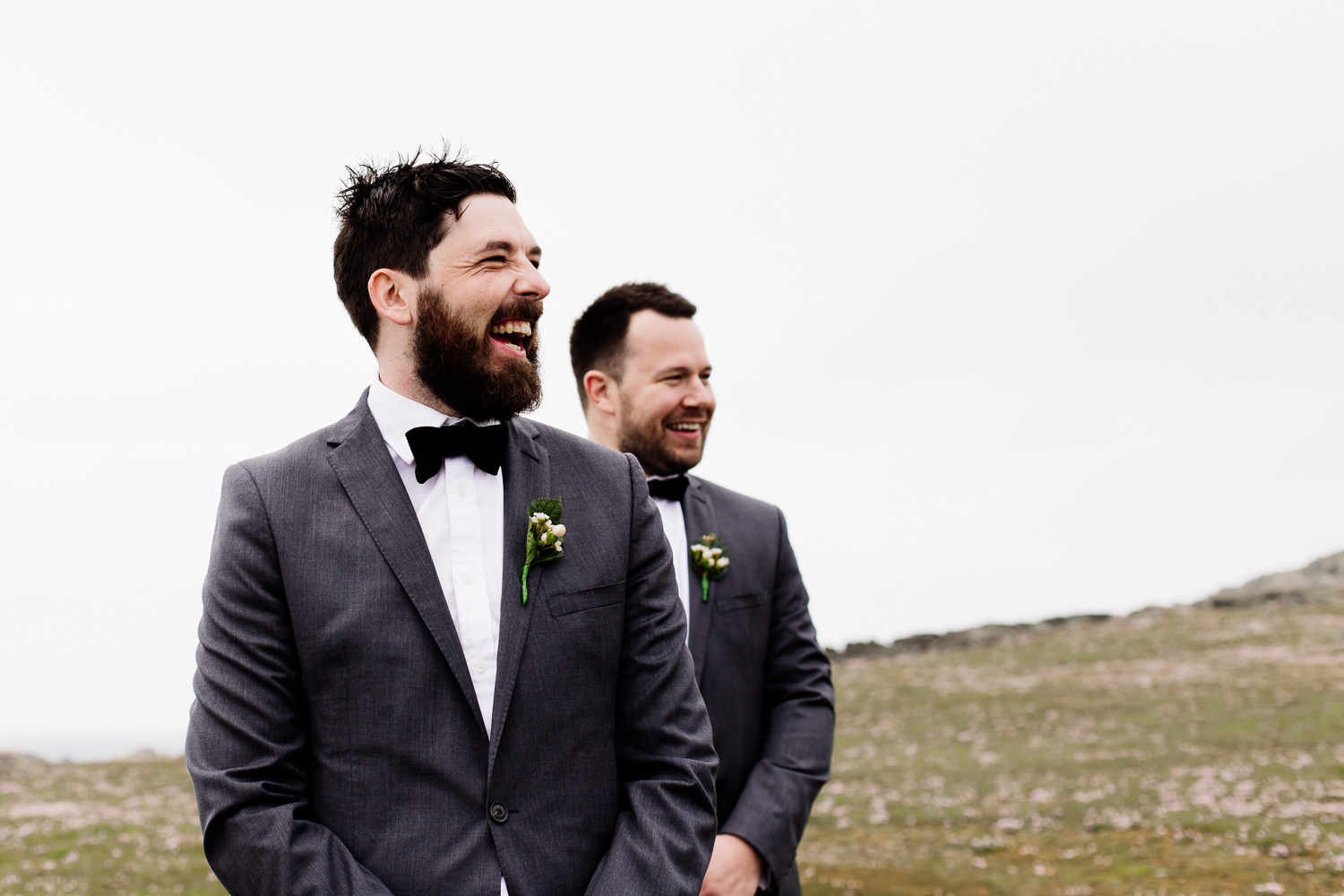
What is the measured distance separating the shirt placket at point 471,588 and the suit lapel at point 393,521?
59 millimetres

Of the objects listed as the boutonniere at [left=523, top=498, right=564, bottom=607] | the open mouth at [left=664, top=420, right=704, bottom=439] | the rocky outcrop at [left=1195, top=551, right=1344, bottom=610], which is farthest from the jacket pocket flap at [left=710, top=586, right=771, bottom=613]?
the rocky outcrop at [left=1195, top=551, right=1344, bottom=610]

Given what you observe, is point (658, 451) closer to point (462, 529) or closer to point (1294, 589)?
point (462, 529)

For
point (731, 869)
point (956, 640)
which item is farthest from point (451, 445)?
point (956, 640)

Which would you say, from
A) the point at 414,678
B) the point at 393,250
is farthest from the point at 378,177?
the point at 414,678

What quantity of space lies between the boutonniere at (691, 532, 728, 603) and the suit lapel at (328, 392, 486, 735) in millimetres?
1732

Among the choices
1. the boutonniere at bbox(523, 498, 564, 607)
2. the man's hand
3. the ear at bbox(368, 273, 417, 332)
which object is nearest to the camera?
the boutonniere at bbox(523, 498, 564, 607)

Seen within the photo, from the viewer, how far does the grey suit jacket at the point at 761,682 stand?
409 centimetres

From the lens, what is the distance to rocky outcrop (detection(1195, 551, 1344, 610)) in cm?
4738

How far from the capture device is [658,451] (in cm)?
461

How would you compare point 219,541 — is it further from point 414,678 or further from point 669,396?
point 669,396

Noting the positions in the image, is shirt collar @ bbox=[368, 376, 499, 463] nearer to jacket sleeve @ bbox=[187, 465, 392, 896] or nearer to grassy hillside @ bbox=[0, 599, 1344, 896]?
jacket sleeve @ bbox=[187, 465, 392, 896]

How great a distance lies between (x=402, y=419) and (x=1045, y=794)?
15946 mm

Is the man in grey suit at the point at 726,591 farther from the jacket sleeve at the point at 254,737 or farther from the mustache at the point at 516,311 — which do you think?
the jacket sleeve at the point at 254,737

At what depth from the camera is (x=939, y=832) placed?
46.4ft
